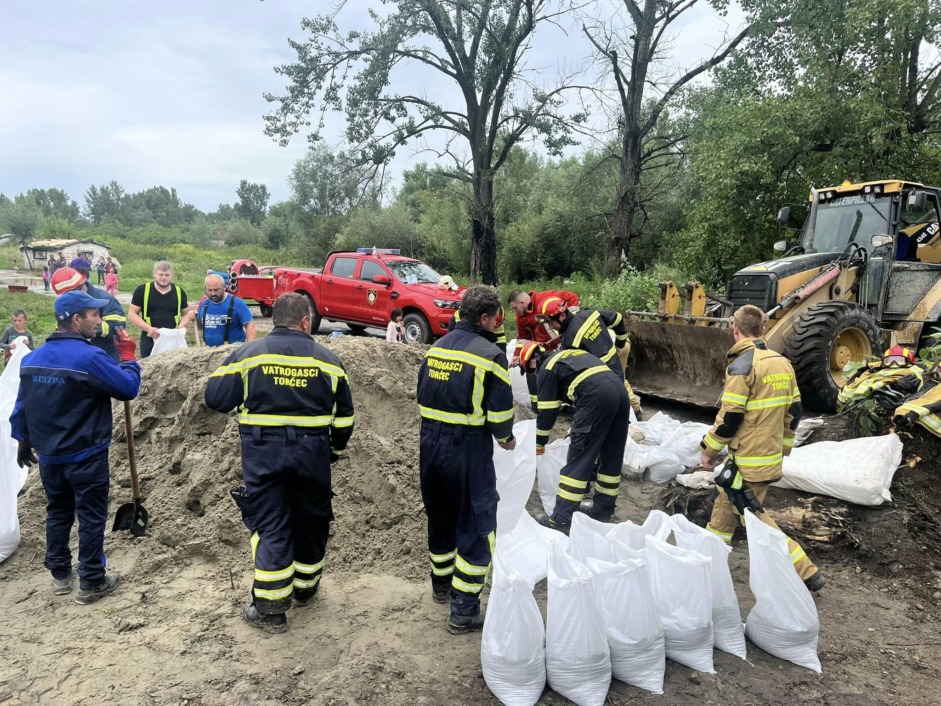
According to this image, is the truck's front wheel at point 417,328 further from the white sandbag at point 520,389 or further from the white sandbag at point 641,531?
the white sandbag at point 641,531

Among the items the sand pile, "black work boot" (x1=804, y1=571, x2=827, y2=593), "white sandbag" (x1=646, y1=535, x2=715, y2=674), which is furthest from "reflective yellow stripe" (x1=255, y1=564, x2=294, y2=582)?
"black work boot" (x1=804, y1=571, x2=827, y2=593)

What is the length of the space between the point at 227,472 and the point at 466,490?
1.91 m

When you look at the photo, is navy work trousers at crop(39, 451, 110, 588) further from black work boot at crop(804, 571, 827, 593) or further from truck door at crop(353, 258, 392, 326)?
truck door at crop(353, 258, 392, 326)

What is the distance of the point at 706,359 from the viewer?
6992 millimetres

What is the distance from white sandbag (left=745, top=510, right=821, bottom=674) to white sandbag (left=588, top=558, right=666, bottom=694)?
0.56 m

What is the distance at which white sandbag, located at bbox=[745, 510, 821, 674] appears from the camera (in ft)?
9.00

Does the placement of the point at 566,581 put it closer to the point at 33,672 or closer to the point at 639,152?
the point at 33,672

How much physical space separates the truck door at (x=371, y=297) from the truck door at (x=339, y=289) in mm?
173

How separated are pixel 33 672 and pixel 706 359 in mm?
6450

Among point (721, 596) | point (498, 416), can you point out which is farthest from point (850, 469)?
point (498, 416)

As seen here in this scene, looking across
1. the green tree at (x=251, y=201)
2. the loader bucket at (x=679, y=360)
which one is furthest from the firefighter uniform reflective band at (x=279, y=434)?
the green tree at (x=251, y=201)

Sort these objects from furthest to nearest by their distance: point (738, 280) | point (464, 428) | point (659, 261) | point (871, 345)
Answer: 1. point (659, 261)
2. point (738, 280)
3. point (871, 345)
4. point (464, 428)

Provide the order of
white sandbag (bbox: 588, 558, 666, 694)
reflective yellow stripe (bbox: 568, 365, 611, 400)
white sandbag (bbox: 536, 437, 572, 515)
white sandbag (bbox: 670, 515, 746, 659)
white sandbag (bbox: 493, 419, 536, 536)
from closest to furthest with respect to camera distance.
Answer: white sandbag (bbox: 588, 558, 666, 694) < white sandbag (bbox: 670, 515, 746, 659) < white sandbag (bbox: 493, 419, 536, 536) < reflective yellow stripe (bbox: 568, 365, 611, 400) < white sandbag (bbox: 536, 437, 572, 515)

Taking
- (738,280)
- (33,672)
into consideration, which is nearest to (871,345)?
(738,280)
